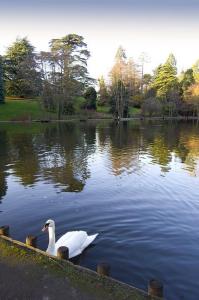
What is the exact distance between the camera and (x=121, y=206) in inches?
553

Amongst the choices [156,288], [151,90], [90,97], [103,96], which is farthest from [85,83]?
[156,288]

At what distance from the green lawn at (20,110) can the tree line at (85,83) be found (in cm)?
247

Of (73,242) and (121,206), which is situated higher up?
(73,242)

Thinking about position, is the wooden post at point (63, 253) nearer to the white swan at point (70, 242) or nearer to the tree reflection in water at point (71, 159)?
the white swan at point (70, 242)

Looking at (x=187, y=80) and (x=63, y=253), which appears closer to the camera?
(x=63, y=253)

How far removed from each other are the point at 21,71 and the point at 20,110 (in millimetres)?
10985

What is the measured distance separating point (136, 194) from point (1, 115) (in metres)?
55.7

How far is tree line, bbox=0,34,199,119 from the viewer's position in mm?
71500

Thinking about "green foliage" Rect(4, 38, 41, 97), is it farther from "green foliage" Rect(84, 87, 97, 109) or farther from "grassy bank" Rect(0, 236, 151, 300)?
"grassy bank" Rect(0, 236, 151, 300)

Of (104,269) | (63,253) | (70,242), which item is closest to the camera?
(104,269)

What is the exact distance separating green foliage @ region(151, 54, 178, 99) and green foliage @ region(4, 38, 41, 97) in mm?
37140

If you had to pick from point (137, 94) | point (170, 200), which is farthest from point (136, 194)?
point (137, 94)

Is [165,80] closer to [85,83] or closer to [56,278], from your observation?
[85,83]

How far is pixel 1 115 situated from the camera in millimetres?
66625
